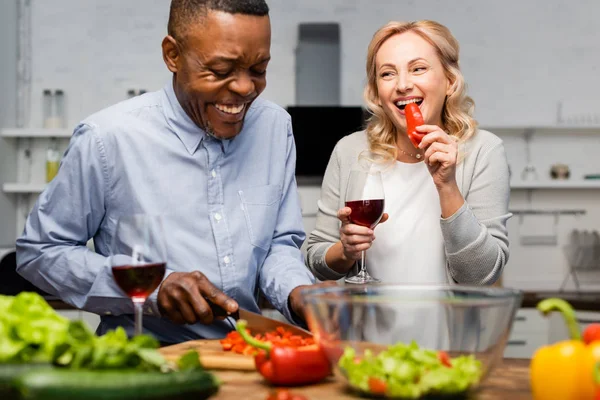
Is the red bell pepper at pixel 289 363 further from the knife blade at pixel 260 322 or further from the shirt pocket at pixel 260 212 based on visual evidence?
the shirt pocket at pixel 260 212

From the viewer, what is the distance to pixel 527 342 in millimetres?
5164

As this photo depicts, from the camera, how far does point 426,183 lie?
2.20 m

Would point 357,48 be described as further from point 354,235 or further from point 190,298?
point 190,298

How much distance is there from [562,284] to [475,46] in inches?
78.3

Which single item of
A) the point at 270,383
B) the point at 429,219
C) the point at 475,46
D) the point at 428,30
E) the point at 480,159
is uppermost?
the point at 475,46

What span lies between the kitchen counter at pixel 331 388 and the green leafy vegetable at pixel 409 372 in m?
0.05

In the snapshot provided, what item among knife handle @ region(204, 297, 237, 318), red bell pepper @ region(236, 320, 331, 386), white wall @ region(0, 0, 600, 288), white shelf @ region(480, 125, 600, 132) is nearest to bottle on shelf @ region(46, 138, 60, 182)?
white wall @ region(0, 0, 600, 288)

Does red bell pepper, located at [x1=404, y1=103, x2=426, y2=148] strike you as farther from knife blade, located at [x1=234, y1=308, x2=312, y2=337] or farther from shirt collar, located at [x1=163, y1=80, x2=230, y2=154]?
knife blade, located at [x1=234, y1=308, x2=312, y2=337]

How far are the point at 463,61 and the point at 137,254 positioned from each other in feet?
17.2

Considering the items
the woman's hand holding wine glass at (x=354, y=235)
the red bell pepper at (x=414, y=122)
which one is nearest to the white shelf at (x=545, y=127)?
the red bell pepper at (x=414, y=122)

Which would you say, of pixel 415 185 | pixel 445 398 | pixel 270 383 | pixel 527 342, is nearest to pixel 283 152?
pixel 415 185

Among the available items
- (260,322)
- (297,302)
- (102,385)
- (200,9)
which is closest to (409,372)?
(102,385)

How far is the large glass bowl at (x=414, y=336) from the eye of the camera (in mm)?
969

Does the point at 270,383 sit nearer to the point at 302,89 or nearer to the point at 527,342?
the point at 527,342
